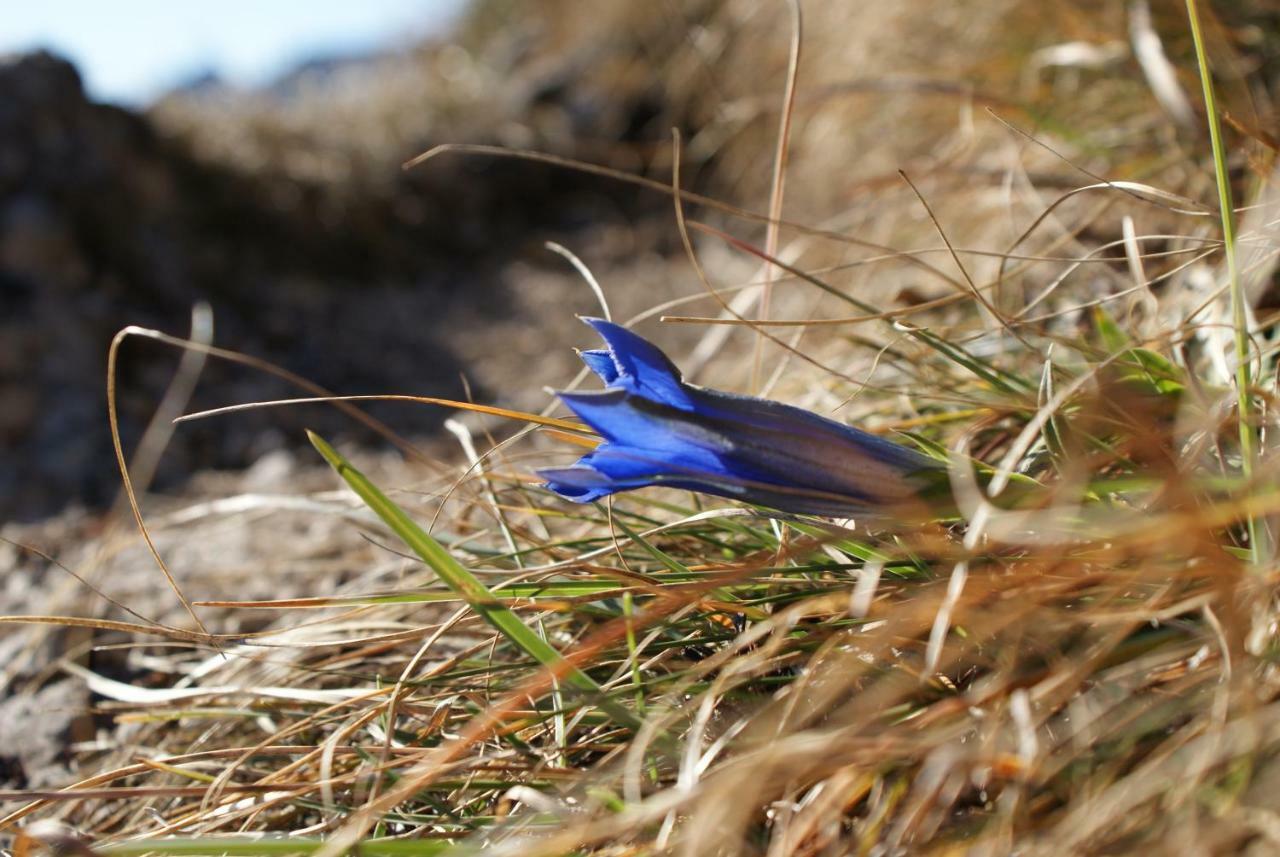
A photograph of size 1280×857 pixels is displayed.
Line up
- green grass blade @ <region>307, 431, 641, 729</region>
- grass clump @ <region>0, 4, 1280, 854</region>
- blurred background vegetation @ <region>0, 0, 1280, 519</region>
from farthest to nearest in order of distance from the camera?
blurred background vegetation @ <region>0, 0, 1280, 519</region>, green grass blade @ <region>307, 431, 641, 729</region>, grass clump @ <region>0, 4, 1280, 854</region>

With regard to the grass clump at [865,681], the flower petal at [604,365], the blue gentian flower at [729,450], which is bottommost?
the grass clump at [865,681]

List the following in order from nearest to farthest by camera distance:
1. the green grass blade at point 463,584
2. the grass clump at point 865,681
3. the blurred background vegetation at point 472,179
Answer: the grass clump at point 865,681
the green grass blade at point 463,584
the blurred background vegetation at point 472,179

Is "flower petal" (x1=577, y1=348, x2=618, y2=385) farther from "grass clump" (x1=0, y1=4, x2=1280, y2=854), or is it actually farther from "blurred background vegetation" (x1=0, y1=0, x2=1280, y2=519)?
"blurred background vegetation" (x1=0, y1=0, x2=1280, y2=519)

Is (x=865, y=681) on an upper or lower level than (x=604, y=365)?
lower

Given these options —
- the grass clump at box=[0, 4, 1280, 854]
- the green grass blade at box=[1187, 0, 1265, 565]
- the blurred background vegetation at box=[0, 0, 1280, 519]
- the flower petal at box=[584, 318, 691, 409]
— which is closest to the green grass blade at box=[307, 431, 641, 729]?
the grass clump at box=[0, 4, 1280, 854]

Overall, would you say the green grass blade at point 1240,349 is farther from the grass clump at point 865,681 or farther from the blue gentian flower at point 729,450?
the blue gentian flower at point 729,450

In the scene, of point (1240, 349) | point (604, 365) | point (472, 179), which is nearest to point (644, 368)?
point (604, 365)

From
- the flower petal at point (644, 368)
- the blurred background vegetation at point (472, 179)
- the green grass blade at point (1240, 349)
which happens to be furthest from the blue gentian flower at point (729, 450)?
the blurred background vegetation at point (472, 179)

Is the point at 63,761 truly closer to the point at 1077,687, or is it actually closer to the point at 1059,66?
the point at 1077,687

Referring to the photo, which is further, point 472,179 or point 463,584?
point 472,179

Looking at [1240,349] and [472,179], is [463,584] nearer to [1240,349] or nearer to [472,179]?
[1240,349]
